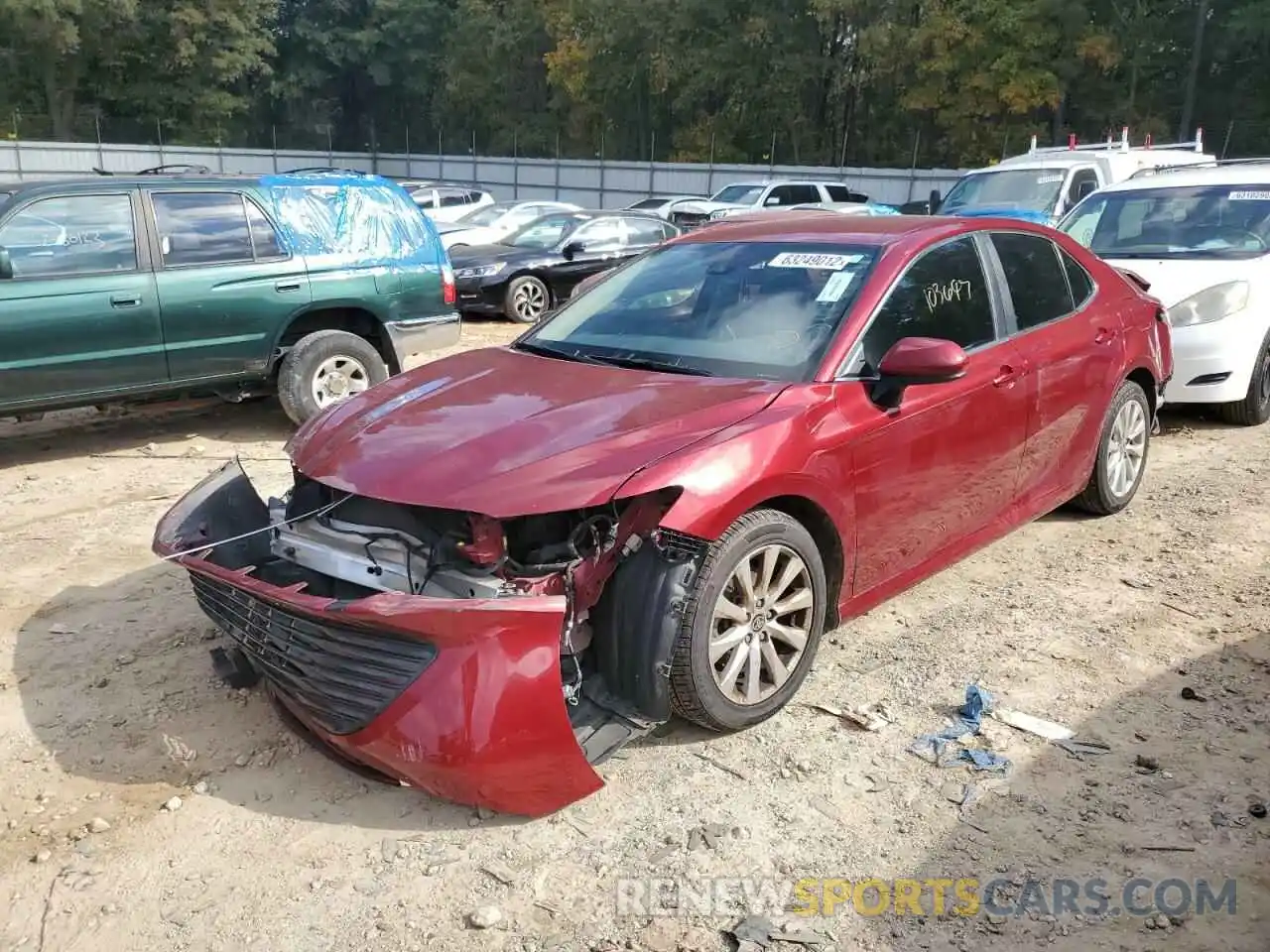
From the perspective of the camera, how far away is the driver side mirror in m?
→ 3.52

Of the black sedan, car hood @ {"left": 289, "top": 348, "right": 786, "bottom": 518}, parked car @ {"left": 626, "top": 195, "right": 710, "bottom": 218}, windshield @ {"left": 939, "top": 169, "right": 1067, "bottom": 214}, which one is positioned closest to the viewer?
car hood @ {"left": 289, "top": 348, "right": 786, "bottom": 518}

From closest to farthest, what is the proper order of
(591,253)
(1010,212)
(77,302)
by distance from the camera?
1. (77,302)
2. (1010,212)
3. (591,253)

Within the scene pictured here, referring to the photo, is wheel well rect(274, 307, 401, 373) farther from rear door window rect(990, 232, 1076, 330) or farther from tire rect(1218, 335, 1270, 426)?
tire rect(1218, 335, 1270, 426)

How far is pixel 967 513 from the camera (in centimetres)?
423

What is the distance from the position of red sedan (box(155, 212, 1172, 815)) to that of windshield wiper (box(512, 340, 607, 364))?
0.7 inches

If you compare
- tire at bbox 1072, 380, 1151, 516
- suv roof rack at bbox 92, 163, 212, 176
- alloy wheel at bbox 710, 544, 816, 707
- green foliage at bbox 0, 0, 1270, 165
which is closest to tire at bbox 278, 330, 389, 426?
suv roof rack at bbox 92, 163, 212, 176

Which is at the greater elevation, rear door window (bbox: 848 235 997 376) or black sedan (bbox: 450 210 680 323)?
rear door window (bbox: 848 235 997 376)

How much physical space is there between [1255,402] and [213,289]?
743 cm

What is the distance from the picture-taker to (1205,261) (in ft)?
24.6

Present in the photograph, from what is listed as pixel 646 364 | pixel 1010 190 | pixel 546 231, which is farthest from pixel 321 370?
pixel 1010 190

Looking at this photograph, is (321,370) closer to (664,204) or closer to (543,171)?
(664,204)

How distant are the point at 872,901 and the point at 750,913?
338 mm

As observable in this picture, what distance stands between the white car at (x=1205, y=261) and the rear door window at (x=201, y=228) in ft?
20.7

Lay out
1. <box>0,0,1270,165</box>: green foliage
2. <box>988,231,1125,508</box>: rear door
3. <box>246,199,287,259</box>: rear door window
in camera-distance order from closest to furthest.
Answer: <box>988,231,1125,508</box>: rear door → <box>246,199,287,259</box>: rear door window → <box>0,0,1270,165</box>: green foliage
